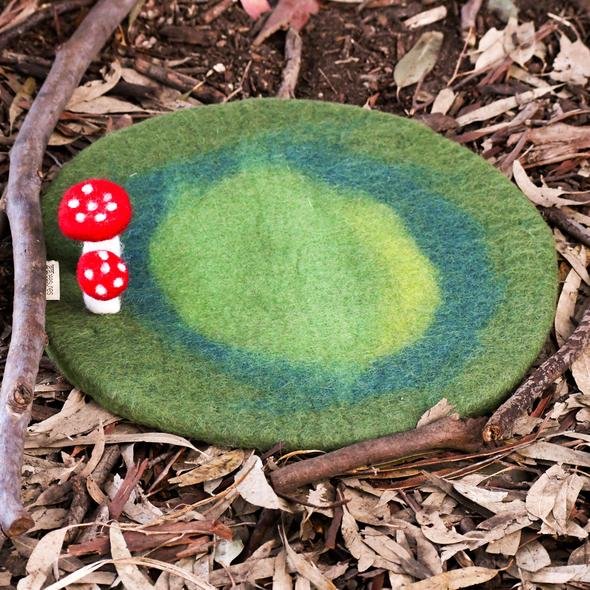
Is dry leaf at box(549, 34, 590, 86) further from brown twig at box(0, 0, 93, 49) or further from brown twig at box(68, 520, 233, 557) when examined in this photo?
brown twig at box(68, 520, 233, 557)

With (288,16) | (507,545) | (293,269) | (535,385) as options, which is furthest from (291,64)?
(507,545)

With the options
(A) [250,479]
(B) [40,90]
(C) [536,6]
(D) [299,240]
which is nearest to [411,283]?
(D) [299,240]

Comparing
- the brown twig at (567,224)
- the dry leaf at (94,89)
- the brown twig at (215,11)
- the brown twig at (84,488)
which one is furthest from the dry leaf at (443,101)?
the brown twig at (84,488)

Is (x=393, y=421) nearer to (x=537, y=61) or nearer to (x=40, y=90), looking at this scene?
(x=40, y=90)

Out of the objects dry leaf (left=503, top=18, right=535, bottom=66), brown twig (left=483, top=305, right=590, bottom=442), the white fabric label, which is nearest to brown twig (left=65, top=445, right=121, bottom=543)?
the white fabric label

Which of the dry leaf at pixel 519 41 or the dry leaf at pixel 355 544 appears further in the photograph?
the dry leaf at pixel 519 41

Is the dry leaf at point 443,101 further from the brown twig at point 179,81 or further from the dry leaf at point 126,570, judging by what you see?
the dry leaf at point 126,570

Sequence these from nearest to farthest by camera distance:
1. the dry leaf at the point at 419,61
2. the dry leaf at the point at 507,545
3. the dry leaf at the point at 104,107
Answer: the dry leaf at the point at 507,545 < the dry leaf at the point at 104,107 < the dry leaf at the point at 419,61
